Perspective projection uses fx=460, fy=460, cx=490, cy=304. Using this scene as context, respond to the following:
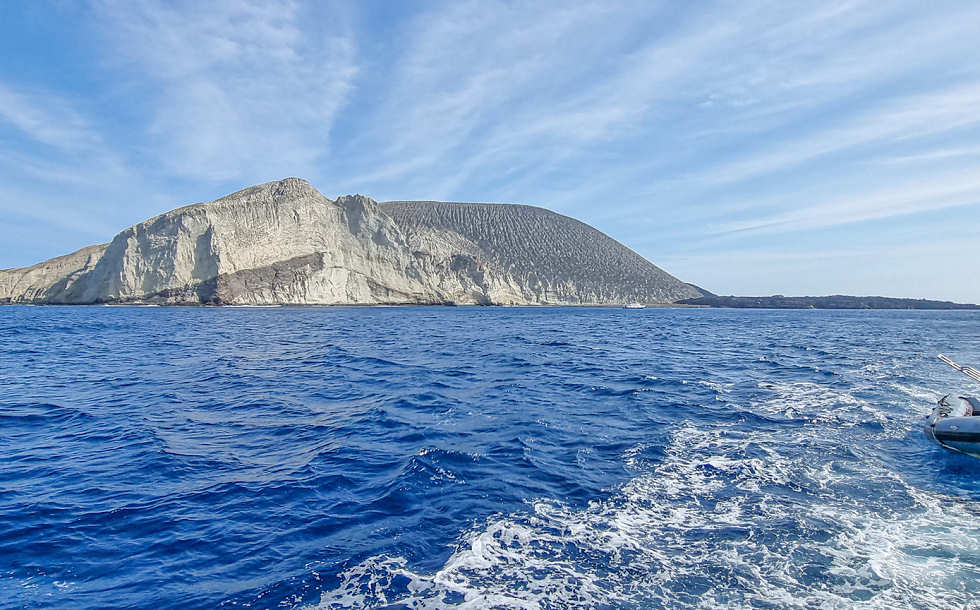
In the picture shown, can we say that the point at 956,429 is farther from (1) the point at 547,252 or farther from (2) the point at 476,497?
(1) the point at 547,252

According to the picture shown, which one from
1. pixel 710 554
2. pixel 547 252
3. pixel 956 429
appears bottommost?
pixel 710 554

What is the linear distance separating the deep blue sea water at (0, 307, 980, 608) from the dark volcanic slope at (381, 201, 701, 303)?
476 feet

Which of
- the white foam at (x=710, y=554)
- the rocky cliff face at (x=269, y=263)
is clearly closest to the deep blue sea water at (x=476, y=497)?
the white foam at (x=710, y=554)

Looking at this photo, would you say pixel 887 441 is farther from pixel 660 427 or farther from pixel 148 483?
pixel 148 483

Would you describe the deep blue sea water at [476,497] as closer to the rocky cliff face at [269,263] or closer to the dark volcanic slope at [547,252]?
the rocky cliff face at [269,263]

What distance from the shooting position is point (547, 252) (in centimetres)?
17662

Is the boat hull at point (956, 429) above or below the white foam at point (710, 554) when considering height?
above

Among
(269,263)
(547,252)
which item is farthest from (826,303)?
(269,263)

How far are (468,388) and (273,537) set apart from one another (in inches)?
389

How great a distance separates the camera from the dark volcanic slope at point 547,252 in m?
165

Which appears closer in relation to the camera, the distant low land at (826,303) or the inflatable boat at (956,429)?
the inflatable boat at (956,429)

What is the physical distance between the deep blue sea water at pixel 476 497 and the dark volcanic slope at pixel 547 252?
14496cm

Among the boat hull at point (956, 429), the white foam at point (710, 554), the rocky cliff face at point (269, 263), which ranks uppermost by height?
the rocky cliff face at point (269, 263)

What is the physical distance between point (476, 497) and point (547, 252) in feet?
567
